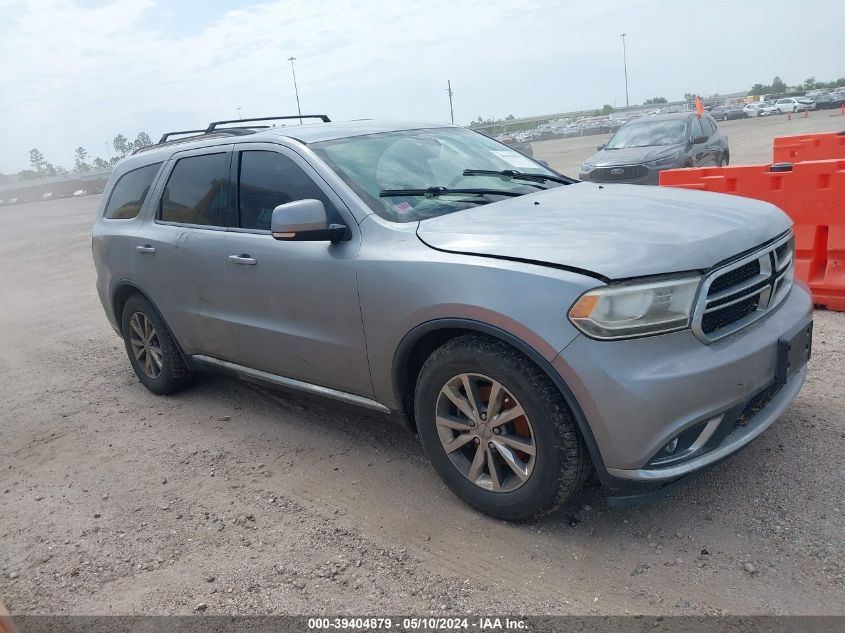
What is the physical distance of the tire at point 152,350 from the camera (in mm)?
5266

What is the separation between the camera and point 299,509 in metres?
3.67

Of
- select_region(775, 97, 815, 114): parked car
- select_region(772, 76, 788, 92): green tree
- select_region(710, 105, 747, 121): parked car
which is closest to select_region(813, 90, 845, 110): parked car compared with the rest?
select_region(775, 97, 815, 114): parked car

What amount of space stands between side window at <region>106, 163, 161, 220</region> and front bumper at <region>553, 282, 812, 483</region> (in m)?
3.68

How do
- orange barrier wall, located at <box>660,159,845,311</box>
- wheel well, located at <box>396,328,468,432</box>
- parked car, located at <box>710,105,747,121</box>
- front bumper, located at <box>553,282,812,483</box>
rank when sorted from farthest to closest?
parked car, located at <box>710,105,747,121</box> < orange barrier wall, located at <box>660,159,845,311</box> < wheel well, located at <box>396,328,468,432</box> < front bumper, located at <box>553,282,812,483</box>

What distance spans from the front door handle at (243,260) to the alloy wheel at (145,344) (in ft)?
4.51

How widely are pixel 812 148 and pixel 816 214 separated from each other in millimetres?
4845

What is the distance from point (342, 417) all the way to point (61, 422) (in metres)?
2.14

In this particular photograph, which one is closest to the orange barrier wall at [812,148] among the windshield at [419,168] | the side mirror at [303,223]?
the windshield at [419,168]

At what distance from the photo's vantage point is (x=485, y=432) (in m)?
3.22

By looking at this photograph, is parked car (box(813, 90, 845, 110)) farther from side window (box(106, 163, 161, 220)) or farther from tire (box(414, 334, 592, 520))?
tire (box(414, 334, 592, 520))

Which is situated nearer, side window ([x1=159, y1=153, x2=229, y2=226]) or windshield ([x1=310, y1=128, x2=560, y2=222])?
windshield ([x1=310, y1=128, x2=560, y2=222])

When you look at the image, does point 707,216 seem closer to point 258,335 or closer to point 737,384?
point 737,384

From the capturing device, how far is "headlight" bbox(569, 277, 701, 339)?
281 centimetres

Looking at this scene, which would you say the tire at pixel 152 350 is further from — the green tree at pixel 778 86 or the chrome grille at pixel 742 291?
the green tree at pixel 778 86
